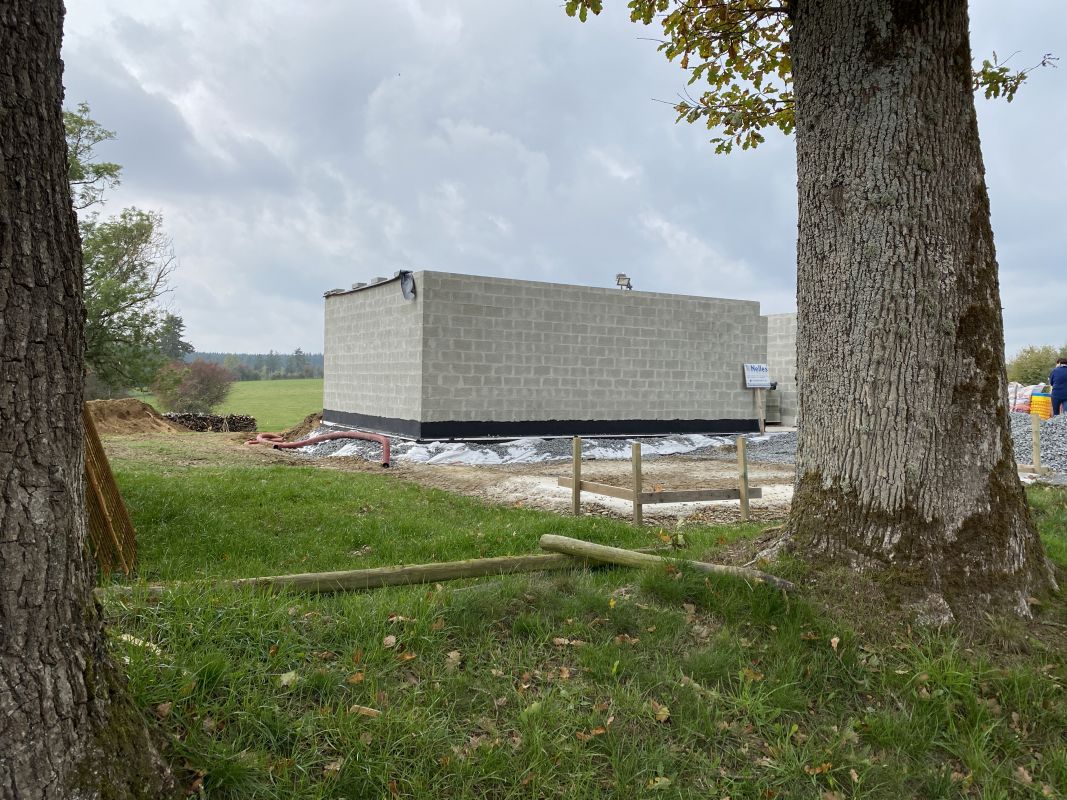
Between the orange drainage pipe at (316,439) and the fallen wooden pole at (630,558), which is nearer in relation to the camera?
the fallen wooden pole at (630,558)

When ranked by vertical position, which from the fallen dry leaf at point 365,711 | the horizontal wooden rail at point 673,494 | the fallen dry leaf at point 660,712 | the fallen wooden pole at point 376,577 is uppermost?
the horizontal wooden rail at point 673,494

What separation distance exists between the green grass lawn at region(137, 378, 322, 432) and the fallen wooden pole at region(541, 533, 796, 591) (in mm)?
28733

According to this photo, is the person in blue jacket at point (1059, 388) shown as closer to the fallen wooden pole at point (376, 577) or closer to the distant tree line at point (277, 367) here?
the fallen wooden pole at point (376, 577)

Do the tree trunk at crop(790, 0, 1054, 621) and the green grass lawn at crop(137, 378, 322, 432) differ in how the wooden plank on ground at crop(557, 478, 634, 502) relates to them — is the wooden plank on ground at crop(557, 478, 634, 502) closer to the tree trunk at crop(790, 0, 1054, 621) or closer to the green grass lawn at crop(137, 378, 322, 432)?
the tree trunk at crop(790, 0, 1054, 621)

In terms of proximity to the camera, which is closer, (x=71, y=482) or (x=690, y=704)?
(x=71, y=482)

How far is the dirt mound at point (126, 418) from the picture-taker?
23.7 metres

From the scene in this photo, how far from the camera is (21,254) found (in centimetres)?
233

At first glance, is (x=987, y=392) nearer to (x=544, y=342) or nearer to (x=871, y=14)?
(x=871, y=14)

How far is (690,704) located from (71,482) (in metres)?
2.73

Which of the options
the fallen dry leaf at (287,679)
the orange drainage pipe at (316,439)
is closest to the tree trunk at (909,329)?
the fallen dry leaf at (287,679)

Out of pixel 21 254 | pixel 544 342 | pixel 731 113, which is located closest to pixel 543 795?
pixel 21 254

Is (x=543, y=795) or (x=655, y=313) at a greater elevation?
(x=655, y=313)

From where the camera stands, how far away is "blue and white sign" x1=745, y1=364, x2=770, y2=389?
2109cm

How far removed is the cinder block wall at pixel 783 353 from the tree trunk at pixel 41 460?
24772 millimetres
